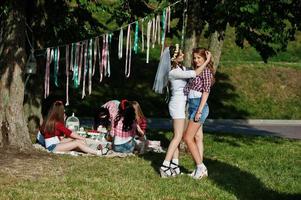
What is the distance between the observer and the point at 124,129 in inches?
464

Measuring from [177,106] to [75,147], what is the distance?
112 inches

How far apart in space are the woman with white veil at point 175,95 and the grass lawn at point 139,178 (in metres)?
0.25

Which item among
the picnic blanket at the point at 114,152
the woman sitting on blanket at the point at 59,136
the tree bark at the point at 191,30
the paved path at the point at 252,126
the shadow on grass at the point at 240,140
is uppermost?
the tree bark at the point at 191,30

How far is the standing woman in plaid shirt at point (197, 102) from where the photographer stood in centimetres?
902

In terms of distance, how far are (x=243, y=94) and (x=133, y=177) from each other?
57.4ft

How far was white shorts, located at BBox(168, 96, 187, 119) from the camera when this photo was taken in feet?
30.0

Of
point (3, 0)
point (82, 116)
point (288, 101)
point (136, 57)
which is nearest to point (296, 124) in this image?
point (288, 101)

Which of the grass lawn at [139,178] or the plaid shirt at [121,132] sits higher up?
the plaid shirt at [121,132]

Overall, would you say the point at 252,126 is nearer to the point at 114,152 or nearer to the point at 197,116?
the point at 114,152

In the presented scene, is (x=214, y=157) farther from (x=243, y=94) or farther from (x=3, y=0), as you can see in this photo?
(x=243, y=94)

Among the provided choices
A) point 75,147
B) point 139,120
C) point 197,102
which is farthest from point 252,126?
point 197,102

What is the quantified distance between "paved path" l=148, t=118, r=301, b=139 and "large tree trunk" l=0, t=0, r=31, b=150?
8.20 m

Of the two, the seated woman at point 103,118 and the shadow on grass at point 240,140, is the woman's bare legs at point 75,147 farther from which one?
the shadow on grass at point 240,140

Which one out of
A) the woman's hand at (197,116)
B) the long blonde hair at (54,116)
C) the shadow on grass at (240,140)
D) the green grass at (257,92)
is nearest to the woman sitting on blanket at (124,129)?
the long blonde hair at (54,116)
